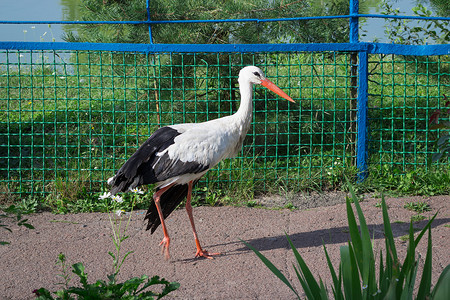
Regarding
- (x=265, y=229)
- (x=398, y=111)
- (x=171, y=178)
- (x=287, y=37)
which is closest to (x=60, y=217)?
(x=171, y=178)

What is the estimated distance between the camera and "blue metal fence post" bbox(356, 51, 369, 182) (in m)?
5.83

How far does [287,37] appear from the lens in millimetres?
6566

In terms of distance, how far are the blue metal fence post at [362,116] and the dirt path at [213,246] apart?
17.2 inches

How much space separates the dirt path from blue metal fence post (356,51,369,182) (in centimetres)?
44

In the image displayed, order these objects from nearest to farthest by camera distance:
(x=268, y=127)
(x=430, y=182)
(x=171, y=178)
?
(x=171, y=178)
(x=430, y=182)
(x=268, y=127)

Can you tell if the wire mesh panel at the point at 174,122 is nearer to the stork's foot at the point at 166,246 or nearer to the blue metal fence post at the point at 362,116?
the blue metal fence post at the point at 362,116

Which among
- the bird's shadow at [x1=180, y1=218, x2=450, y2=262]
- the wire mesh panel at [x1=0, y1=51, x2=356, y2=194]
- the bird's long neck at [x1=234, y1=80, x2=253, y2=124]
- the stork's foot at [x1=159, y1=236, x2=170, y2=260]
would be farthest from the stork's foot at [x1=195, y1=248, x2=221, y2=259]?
the wire mesh panel at [x1=0, y1=51, x2=356, y2=194]

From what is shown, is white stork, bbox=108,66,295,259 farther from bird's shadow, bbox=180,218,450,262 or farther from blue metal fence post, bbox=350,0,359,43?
blue metal fence post, bbox=350,0,359,43

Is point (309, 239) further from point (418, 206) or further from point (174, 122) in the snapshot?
point (174, 122)

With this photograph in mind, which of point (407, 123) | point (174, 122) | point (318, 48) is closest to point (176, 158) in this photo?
point (174, 122)

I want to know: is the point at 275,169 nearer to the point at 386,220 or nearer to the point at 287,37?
the point at 287,37

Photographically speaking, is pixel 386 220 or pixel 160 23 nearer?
pixel 386 220

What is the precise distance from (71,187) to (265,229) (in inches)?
79.2

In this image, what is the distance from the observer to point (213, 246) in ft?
15.9
